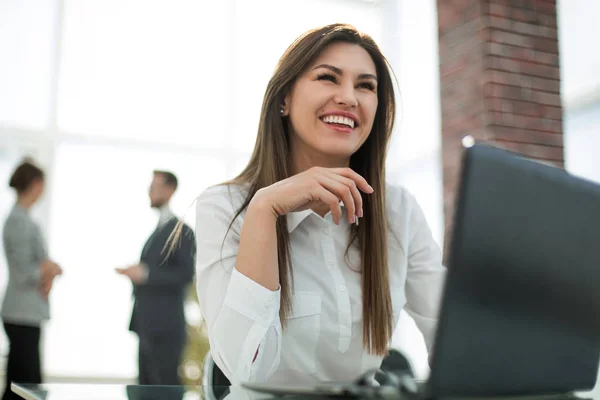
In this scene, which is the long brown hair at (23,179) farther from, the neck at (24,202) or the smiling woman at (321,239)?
the smiling woman at (321,239)

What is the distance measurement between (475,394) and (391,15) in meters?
6.15

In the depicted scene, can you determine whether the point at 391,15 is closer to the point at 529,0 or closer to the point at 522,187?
the point at 529,0

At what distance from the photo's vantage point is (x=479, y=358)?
1.71ft

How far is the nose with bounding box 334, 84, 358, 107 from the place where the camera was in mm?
1237

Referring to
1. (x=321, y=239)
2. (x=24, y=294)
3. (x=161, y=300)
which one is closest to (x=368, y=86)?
(x=321, y=239)

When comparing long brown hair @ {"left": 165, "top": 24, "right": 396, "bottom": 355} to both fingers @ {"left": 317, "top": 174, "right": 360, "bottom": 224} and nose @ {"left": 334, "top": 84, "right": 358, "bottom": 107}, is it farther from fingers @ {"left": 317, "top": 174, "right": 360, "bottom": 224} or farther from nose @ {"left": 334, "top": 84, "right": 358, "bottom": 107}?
fingers @ {"left": 317, "top": 174, "right": 360, "bottom": 224}

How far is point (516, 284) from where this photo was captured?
0.53 meters

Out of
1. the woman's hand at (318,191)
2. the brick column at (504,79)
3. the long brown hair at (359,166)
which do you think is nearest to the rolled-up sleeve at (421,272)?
the long brown hair at (359,166)

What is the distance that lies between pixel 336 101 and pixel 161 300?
2.42m

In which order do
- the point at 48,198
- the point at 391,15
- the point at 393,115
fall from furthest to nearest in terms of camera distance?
the point at 391,15 < the point at 48,198 < the point at 393,115

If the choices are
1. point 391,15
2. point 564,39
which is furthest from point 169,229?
point 391,15

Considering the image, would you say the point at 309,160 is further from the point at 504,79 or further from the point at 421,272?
the point at 504,79

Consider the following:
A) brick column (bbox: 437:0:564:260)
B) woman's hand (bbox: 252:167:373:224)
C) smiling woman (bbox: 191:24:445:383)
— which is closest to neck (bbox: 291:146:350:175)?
smiling woman (bbox: 191:24:445:383)

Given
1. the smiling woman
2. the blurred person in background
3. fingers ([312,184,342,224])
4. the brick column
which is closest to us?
fingers ([312,184,342,224])
